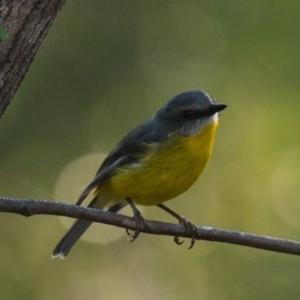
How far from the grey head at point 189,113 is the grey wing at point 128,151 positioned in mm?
86

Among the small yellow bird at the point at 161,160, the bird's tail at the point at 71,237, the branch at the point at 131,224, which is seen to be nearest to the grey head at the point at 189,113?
the small yellow bird at the point at 161,160

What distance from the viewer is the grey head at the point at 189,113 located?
495 cm

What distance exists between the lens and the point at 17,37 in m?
3.69

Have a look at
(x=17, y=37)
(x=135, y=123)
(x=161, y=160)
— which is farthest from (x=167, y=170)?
(x=135, y=123)

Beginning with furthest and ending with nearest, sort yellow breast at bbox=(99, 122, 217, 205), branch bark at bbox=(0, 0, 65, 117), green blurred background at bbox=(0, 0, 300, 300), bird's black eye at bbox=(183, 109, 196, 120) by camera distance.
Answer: green blurred background at bbox=(0, 0, 300, 300)
bird's black eye at bbox=(183, 109, 196, 120)
yellow breast at bbox=(99, 122, 217, 205)
branch bark at bbox=(0, 0, 65, 117)

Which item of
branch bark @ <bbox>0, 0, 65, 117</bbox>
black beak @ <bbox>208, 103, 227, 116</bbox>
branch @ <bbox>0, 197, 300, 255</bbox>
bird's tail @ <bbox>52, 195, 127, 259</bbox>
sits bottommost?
bird's tail @ <bbox>52, 195, 127, 259</bbox>

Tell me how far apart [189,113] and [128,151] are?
56 centimetres

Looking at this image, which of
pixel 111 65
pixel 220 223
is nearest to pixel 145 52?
pixel 111 65

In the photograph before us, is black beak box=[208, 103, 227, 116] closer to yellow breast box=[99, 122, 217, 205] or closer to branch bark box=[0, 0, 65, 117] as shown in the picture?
yellow breast box=[99, 122, 217, 205]

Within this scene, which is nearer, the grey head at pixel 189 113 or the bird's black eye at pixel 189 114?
the grey head at pixel 189 113

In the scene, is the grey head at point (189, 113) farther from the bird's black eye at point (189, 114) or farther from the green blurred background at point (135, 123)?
the green blurred background at point (135, 123)

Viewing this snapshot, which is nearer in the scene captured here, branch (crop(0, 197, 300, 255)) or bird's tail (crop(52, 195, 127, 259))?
branch (crop(0, 197, 300, 255))

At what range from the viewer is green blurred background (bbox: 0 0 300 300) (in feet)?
25.0

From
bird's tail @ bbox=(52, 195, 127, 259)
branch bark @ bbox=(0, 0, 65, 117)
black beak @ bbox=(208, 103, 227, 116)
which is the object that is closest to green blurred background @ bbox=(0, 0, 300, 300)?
bird's tail @ bbox=(52, 195, 127, 259)
